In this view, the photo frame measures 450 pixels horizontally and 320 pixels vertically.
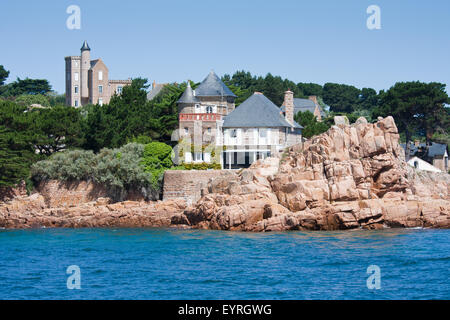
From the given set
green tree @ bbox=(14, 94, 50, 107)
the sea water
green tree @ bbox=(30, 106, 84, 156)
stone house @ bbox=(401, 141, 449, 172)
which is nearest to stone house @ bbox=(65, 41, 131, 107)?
green tree @ bbox=(14, 94, 50, 107)

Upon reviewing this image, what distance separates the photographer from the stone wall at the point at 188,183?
5559 centimetres

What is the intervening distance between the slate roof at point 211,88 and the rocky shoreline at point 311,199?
14994 mm

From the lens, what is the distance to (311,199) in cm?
4759

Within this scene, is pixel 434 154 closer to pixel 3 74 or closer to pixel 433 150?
pixel 433 150

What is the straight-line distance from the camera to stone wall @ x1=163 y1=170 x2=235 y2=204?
55594 mm

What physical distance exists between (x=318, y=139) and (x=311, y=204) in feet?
18.7

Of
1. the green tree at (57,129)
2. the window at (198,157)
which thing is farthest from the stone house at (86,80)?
the window at (198,157)

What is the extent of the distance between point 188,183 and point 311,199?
38.1 ft

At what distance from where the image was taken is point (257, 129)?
6125 cm

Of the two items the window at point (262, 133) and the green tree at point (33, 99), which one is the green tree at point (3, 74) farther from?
the window at point (262, 133)

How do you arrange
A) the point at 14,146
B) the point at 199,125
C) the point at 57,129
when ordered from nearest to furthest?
the point at 14,146, the point at 199,125, the point at 57,129

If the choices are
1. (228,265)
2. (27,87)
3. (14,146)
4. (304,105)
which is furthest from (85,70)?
(228,265)
